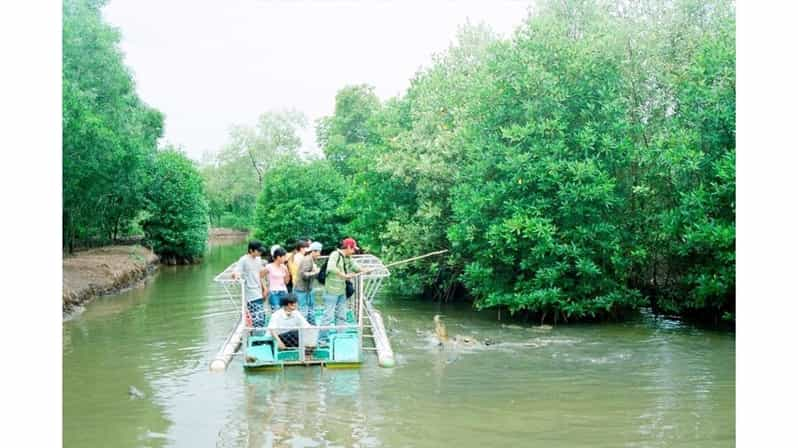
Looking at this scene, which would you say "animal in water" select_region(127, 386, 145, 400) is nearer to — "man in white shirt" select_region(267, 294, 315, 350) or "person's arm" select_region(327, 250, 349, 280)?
"man in white shirt" select_region(267, 294, 315, 350)

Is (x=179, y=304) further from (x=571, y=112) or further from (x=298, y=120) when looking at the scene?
(x=298, y=120)

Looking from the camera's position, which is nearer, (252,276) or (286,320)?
(286,320)

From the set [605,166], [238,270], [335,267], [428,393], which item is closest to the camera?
[428,393]

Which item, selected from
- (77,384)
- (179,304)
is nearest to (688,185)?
(77,384)

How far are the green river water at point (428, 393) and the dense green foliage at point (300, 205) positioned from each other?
17220mm

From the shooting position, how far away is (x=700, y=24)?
16031 millimetres

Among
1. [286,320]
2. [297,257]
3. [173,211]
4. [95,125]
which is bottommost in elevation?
[286,320]

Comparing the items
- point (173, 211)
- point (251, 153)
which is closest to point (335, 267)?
point (173, 211)

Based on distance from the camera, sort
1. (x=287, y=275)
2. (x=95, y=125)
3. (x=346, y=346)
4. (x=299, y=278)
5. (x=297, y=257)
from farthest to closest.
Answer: (x=95, y=125) → (x=287, y=275) → (x=297, y=257) → (x=299, y=278) → (x=346, y=346)

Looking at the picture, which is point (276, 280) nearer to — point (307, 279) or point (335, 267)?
point (307, 279)

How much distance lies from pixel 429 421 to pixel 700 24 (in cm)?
1151

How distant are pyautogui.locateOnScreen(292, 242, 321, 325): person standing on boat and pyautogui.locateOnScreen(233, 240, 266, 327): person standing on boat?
597 mm

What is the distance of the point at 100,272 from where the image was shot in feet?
73.8

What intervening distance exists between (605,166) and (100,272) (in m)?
14.9
